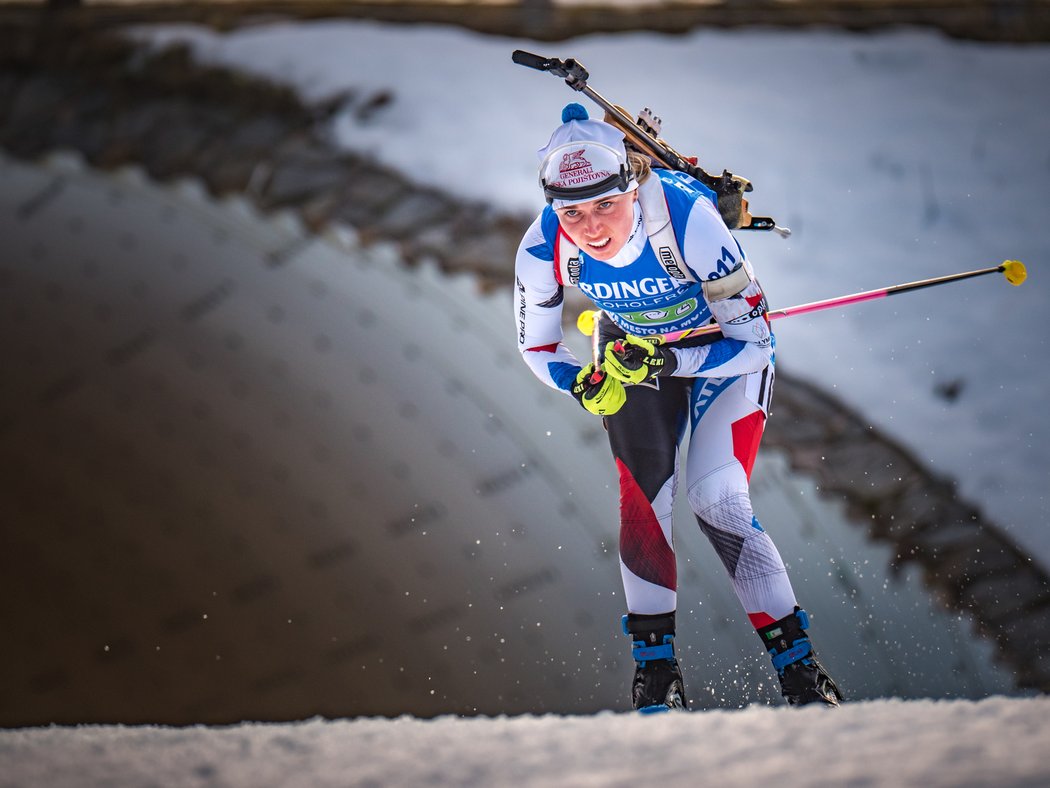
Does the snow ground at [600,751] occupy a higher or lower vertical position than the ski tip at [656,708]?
higher

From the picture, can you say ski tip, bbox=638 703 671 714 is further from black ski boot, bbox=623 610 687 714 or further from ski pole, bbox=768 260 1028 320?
ski pole, bbox=768 260 1028 320

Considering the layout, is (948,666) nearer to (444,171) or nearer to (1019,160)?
(1019,160)

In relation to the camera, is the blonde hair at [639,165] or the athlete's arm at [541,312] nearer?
the blonde hair at [639,165]

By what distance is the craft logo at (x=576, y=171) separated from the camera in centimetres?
311

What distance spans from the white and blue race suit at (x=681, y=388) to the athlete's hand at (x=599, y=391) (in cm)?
6

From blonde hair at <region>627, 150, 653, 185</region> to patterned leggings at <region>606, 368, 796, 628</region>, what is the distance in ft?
2.13

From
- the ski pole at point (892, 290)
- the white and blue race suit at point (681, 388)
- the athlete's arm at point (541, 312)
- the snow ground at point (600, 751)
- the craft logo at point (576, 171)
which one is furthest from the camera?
the ski pole at point (892, 290)

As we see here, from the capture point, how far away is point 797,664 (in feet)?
10.4

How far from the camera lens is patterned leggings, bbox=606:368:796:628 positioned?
10.6ft

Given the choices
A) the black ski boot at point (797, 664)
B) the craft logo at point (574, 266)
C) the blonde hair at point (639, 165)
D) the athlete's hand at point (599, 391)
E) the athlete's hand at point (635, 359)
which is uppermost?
the blonde hair at point (639, 165)

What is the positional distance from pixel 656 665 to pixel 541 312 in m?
1.16

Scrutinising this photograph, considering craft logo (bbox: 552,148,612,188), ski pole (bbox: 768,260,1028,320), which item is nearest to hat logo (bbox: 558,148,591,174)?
craft logo (bbox: 552,148,612,188)

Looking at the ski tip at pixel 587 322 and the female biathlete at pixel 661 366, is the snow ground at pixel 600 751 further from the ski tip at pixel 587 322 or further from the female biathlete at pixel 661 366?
the ski tip at pixel 587 322

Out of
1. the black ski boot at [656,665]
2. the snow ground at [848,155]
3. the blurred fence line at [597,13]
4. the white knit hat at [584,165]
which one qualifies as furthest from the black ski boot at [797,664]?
the blurred fence line at [597,13]
